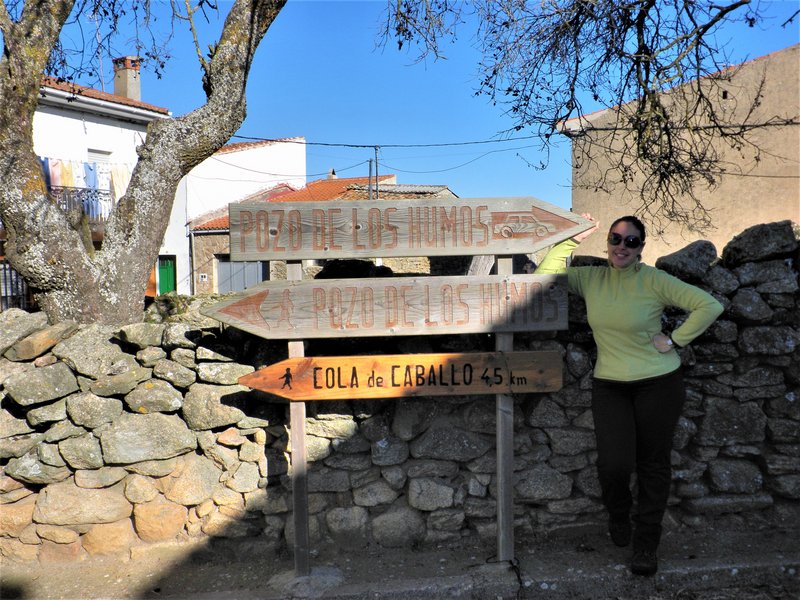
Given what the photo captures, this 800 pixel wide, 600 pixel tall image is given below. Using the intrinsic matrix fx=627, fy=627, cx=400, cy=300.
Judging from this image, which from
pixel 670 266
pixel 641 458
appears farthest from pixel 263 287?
pixel 670 266

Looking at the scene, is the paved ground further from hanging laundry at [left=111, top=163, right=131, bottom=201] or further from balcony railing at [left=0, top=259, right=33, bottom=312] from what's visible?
hanging laundry at [left=111, top=163, right=131, bottom=201]

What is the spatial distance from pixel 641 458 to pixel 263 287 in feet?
7.01

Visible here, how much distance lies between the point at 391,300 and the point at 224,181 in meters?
22.0

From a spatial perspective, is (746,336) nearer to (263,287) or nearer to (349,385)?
(349,385)

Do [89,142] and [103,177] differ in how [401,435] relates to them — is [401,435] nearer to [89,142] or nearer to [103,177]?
[103,177]

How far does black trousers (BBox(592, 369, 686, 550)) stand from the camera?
10.2 ft

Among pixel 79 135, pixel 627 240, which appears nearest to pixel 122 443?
pixel 627 240

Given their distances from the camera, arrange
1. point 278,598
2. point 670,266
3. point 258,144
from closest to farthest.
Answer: point 278,598
point 670,266
point 258,144

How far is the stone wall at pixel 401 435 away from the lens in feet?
11.6

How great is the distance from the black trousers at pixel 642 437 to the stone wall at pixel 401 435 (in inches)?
17.8

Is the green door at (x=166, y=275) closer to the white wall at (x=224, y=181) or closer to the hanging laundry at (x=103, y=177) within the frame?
the white wall at (x=224, y=181)

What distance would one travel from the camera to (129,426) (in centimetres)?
350

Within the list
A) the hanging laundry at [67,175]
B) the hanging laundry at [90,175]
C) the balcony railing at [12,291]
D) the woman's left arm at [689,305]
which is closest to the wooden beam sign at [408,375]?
the woman's left arm at [689,305]

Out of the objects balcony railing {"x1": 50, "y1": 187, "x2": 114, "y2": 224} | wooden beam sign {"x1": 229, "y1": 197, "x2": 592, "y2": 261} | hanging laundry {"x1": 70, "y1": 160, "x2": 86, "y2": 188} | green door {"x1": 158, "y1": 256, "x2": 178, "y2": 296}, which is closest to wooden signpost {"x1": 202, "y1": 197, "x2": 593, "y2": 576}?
wooden beam sign {"x1": 229, "y1": 197, "x2": 592, "y2": 261}
